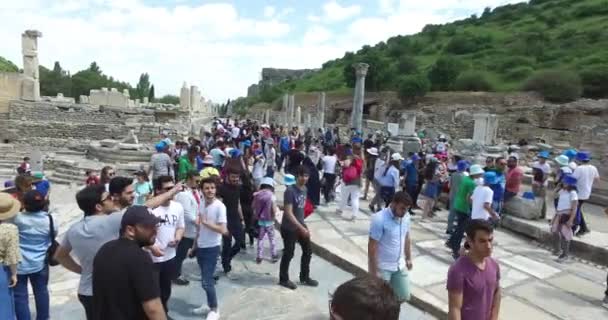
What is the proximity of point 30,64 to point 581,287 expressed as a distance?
32151mm

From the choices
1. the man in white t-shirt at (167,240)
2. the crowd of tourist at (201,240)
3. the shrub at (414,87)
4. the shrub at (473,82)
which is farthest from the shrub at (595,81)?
the man in white t-shirt at (167,240)

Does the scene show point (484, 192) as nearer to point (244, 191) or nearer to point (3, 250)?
point (244, 191)

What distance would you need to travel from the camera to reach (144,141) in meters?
22.2

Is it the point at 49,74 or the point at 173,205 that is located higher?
the point at 49,74

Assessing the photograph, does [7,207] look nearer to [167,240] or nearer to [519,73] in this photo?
[167,240]

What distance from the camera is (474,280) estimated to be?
292 cm

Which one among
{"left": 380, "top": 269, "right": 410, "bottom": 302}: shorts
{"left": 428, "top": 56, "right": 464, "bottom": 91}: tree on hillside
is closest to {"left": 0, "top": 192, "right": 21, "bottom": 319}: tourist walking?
{"left": 380, "top": 269, "right": 410, "bottom": 302}: shorts

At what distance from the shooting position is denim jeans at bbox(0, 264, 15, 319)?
11.5 feet

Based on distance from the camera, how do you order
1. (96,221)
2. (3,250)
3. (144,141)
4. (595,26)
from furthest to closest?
(595,26), (144,141), (3,250), (96,221)

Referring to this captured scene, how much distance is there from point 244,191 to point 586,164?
646 cm

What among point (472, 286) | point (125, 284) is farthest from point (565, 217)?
point (125, 284)

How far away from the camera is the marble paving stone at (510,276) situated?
5938 millimetres

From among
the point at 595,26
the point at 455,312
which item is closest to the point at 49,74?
the point at 455,312

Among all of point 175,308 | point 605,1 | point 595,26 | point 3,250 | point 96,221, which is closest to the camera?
point 96,221
